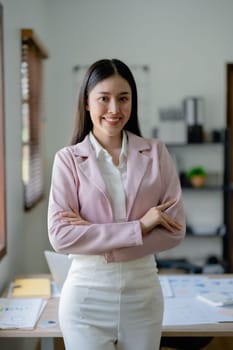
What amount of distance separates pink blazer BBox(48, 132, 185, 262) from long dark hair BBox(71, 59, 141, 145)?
0.23ft

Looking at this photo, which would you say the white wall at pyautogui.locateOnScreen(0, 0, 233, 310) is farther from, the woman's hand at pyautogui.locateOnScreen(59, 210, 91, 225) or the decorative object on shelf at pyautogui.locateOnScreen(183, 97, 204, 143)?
the woman's hand at pyautogui.locateOnScreen(59, 210, 91, 225)

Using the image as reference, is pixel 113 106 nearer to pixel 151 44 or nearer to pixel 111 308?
pixel 111 308

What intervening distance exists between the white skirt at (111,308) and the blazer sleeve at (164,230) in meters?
0.04

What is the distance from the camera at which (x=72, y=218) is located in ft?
4.79

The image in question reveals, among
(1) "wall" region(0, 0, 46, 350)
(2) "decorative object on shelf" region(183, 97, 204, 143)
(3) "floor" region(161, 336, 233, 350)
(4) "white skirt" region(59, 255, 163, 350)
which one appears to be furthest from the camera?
(2) "decorative object on shelf" region(183, 97, 204, 143)

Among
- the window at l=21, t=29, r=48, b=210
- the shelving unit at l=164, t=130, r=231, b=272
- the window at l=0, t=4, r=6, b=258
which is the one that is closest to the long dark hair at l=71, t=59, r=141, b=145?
the window at l=0, t=4, r=6, b=258

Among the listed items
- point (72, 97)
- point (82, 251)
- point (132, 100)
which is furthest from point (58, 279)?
point (72, 97)

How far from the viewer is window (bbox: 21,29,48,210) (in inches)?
120

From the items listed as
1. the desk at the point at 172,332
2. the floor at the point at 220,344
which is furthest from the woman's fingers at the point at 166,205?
the floor at the point at 220,344

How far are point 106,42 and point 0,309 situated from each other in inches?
115

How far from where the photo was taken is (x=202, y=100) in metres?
4.25

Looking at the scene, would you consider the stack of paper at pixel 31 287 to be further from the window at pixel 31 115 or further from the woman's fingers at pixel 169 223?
the woman's fingers at pixel 169 223

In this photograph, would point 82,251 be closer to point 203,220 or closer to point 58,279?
point 58,279

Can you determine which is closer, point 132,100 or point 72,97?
point 132,100
